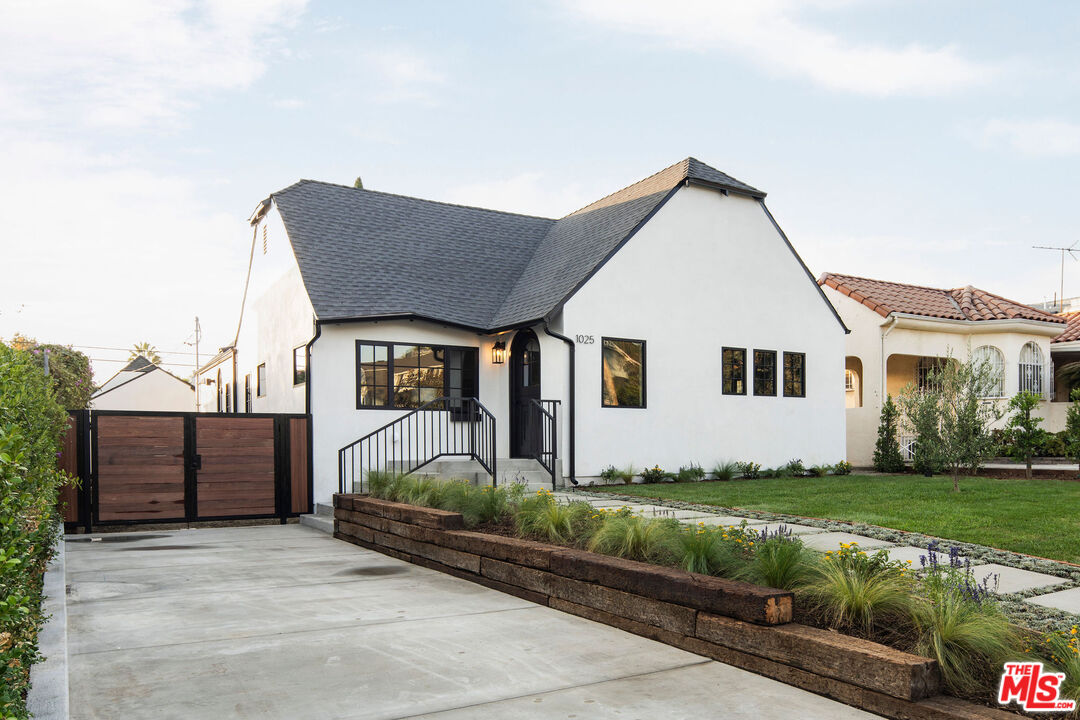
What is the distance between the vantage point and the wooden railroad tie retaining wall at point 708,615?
3279 mm

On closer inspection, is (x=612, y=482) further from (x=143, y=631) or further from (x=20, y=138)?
(x=20, y=138)

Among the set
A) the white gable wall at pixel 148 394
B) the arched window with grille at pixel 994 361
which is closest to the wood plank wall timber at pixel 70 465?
the arched window with grille at pixel 994 361

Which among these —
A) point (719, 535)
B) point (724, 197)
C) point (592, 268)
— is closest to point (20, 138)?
point (592, 268)

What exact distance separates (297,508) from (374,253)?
17.2 feet

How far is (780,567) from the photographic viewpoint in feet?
14.2

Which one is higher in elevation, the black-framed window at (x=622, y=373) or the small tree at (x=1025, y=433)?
the black-framed window at (x=622, y=373)

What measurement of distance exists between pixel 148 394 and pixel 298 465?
29.4 metres

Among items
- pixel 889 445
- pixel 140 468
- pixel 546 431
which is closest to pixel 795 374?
pixel 889 445

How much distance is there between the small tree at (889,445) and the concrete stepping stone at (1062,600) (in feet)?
41.5

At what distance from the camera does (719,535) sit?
5184mm

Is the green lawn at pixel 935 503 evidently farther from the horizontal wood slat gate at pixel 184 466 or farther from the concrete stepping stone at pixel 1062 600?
the horizontal wood slat gate at pixel 184 466

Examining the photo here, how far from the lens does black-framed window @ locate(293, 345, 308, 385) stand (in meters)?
13.5

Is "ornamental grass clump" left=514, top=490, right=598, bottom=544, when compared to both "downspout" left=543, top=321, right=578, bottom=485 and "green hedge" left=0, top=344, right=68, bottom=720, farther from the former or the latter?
"downspout" left=543, top=321, right=578, bottom=485

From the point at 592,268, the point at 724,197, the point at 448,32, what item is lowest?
the point at 592,268
